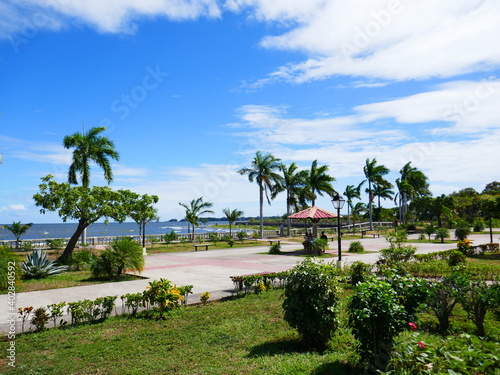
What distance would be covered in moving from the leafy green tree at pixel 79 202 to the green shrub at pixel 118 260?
641cm

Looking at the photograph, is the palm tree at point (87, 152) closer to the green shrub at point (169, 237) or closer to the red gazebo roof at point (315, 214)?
the green shrub at point (169, 237)

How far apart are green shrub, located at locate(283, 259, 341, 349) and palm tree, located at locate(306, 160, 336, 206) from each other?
36433 millimetres

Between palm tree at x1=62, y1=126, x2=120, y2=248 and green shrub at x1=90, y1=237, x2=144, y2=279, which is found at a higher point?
palm tree at x1=62, y1=126, x2=120, y2=248

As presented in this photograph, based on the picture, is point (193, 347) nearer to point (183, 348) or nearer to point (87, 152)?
point (183, 348)

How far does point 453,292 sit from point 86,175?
76.2 ft

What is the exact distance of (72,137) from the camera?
23281mm

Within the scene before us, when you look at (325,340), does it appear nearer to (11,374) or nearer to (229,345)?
(229,345)

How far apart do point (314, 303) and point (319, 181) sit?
3699 cm

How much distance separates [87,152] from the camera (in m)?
23.9

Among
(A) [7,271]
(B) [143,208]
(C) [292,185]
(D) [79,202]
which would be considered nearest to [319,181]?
(C) [292,185]

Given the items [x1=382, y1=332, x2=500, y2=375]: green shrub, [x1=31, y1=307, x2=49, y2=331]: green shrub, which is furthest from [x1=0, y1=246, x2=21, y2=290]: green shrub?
[x1=382, y1=332, x2=500, y2=375]: green shrub

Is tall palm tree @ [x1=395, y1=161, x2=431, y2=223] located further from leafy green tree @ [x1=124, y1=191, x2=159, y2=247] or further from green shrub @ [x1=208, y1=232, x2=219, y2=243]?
leafy green tree @ [x1=124, y1=191, x2=159, y2=247]

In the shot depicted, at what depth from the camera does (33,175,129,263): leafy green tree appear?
19.2 meters

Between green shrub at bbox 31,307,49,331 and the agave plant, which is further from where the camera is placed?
the agave plant
